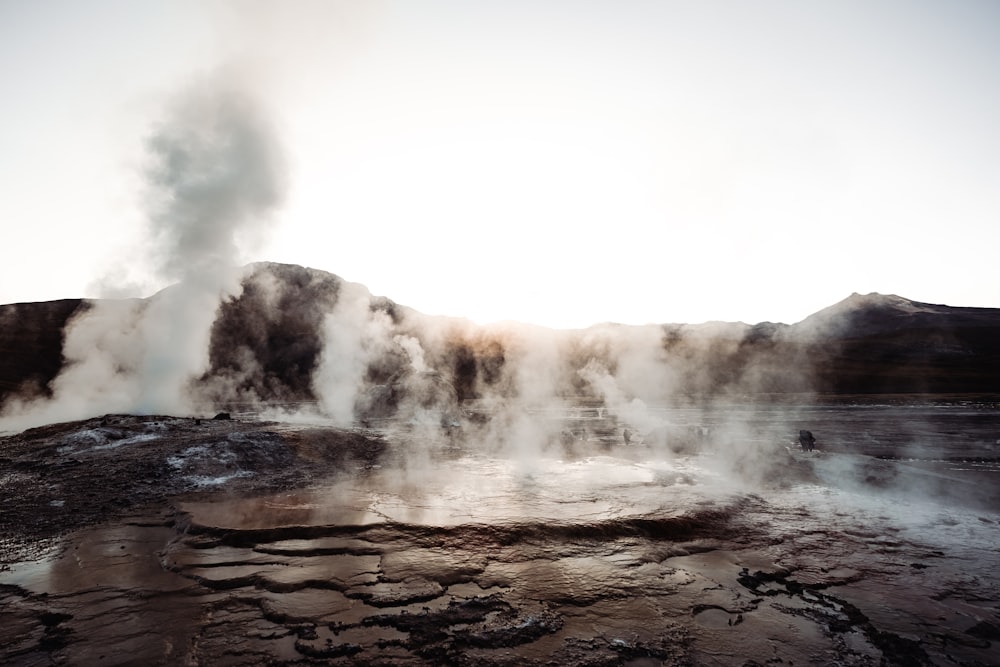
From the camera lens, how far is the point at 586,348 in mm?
62312

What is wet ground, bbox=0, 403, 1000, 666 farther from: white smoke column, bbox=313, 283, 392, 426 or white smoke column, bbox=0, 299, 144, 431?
white smoke column, bbox=313, 283, 392, 426

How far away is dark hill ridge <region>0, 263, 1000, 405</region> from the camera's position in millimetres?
46531

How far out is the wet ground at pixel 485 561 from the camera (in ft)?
11.2

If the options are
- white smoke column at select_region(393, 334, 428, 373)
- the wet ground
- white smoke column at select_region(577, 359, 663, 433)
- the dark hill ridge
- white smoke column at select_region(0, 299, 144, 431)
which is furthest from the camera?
the dark hill ridge

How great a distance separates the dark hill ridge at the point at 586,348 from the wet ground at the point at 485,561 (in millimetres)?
24368

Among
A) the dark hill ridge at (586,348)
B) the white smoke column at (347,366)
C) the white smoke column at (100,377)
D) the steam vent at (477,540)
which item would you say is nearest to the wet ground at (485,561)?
the steam vent at (477,540)

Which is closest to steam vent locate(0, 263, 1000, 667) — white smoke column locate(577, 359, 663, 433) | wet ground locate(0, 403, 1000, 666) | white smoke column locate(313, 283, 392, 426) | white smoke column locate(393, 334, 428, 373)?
wet ground locate(0, 403, 1000, 666)

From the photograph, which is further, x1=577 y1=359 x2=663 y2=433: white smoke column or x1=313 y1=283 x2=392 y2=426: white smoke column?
x1=313 y1=283 x2=392 y2=426: white smoke column

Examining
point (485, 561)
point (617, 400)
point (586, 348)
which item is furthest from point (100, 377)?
point (586, 348)

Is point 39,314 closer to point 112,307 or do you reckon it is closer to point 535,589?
point 112,307

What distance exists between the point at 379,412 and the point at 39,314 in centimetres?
6140

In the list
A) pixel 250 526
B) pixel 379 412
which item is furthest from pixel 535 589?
pixel 379 412

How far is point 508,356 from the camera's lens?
6575cm

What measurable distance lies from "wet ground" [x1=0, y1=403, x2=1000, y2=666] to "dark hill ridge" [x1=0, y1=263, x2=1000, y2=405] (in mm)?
24368
